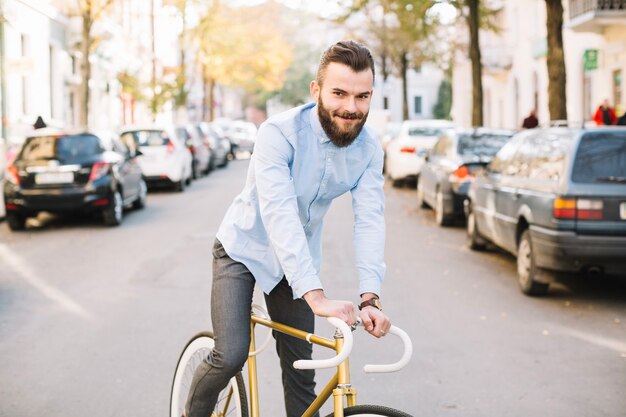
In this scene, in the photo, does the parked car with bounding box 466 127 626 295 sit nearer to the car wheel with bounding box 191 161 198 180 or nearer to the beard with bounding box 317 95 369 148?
the beard with bounding box 317 95 369 148

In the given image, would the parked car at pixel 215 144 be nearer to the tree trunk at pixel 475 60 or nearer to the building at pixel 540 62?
the tree trunk at pixel 475 60

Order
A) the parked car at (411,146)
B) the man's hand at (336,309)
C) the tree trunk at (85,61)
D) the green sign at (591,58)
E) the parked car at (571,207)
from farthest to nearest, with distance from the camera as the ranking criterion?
the green sign at (591,58) → the tree trunk at (85,61) → the parked car at (411,146) → the parked car at (571,207) → the man's hand at (336,309)

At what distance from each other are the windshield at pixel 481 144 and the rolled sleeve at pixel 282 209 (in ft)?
42.2

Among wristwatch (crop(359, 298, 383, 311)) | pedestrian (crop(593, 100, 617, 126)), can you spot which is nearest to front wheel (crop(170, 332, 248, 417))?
wristwatch (crop(359, 298, 383, 311))

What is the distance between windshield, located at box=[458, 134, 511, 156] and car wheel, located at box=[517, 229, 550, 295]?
21.2 feet

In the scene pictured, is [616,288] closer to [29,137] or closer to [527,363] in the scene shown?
[527,363]

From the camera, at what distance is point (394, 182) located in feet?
82.6

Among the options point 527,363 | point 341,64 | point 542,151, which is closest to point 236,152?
point 542,151

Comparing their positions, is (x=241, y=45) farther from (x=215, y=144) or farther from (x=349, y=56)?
(x=349, y=56)

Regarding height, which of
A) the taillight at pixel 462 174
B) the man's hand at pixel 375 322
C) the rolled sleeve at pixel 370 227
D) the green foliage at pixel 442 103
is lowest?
the man's hand at pixel 375 322

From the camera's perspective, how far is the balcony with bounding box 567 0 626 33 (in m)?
30.2

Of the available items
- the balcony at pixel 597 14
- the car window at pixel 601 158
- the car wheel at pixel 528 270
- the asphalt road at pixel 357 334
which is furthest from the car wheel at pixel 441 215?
the balcony at pixel 597 14

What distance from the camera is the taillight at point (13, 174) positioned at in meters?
15.3

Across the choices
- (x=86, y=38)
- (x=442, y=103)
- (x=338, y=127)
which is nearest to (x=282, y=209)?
(x=338, y=127)
